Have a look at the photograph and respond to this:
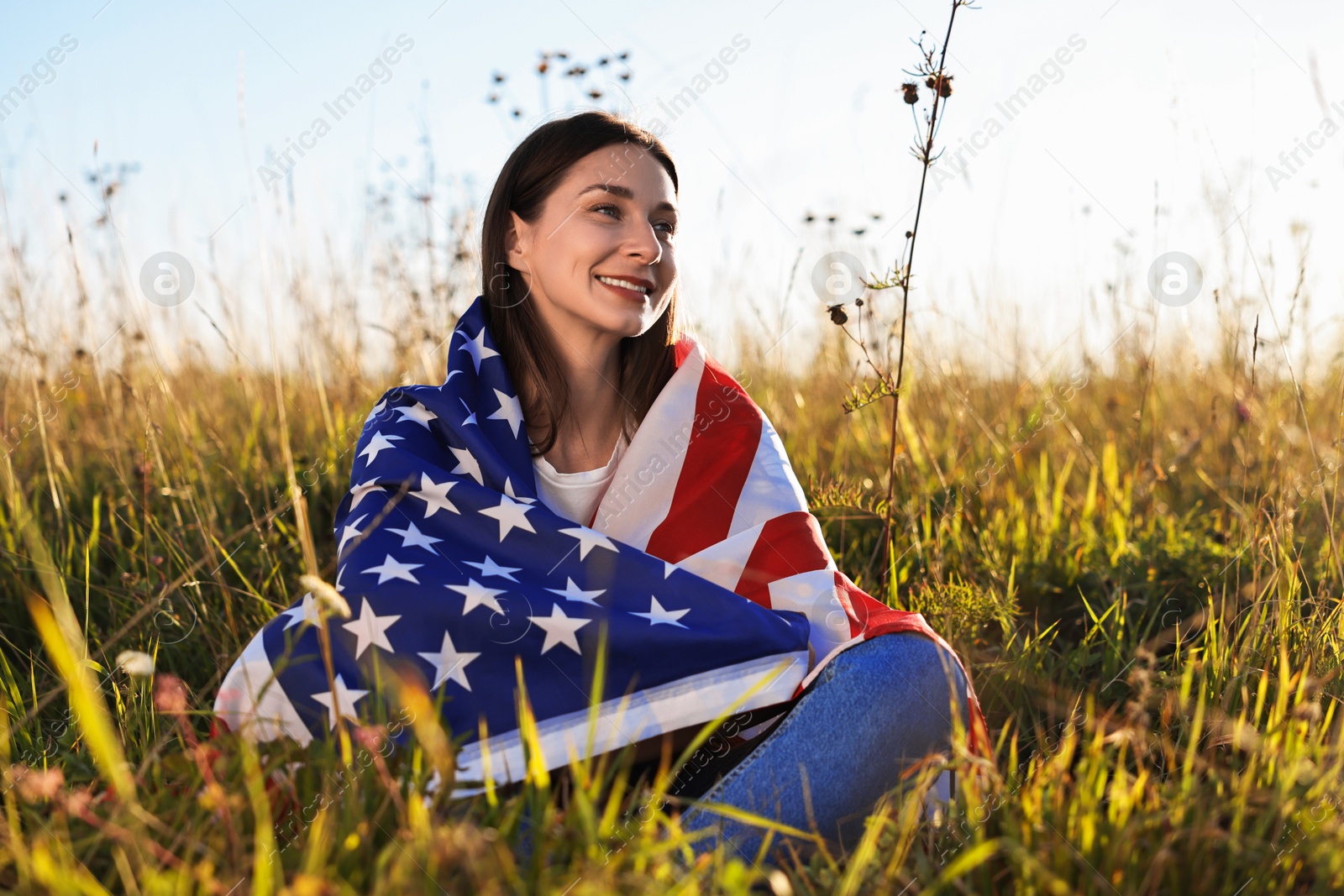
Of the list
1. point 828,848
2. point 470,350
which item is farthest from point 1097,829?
point 470,350

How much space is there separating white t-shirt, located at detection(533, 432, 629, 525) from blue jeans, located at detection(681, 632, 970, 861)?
2.62 ft

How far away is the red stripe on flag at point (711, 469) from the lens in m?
2.15

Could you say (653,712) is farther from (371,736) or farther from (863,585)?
(863,585)

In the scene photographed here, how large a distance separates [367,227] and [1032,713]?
3.18 m

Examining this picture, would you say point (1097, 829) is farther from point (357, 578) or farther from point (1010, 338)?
point (1010, 338)

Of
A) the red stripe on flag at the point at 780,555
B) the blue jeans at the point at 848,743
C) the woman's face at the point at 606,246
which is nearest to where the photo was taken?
the blue jeans at the point at 848,743

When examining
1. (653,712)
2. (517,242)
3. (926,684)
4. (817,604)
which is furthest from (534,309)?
(926,684)

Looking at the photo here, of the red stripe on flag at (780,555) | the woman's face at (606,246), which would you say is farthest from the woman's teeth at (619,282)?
the red stripe on flag at (780,555)

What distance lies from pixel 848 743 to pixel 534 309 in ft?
4.52

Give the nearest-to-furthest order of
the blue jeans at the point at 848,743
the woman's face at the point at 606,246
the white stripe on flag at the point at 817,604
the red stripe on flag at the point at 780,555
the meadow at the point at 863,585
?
the meadow at the point at 863,585 → the blue jeans at the point at 848,743 → the white stripe on flag at the point at 817,604 → the red stripe on flag at the point at 780,555 → the woman's face at the point at 606,246

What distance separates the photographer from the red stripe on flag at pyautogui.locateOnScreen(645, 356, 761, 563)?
7.05ft

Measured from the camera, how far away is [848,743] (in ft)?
5.27

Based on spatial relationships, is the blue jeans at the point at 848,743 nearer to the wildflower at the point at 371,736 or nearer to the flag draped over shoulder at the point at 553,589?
the flag draped over shoulder at the point at 553,589

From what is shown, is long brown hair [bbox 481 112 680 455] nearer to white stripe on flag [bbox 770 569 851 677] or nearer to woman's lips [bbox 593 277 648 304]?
woman's lips [bbox 593 277 648 304]
